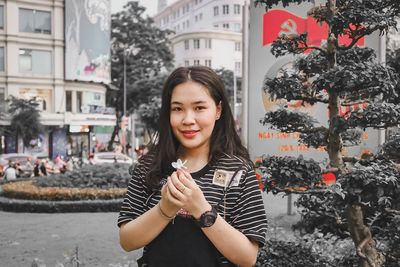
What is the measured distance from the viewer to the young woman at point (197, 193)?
1749mm

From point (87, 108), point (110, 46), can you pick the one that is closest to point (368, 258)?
point (87, 108)

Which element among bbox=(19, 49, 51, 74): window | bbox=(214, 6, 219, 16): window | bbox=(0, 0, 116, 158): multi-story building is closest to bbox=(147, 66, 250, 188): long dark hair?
bbox=(0, 0, 116, 158): multi-story building

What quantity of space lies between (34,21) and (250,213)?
34.4 meters

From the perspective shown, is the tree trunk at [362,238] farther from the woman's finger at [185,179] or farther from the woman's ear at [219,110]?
the woman's finger at [185,179]

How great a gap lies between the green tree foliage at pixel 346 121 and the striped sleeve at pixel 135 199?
1570mm

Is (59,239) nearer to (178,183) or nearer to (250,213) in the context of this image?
(250,213)

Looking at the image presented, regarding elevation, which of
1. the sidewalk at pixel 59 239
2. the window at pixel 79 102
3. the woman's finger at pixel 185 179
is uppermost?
the window at pixel 79 102

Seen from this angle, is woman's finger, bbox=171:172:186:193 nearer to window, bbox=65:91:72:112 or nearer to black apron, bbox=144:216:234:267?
black apron, bbox=144:216:234:267

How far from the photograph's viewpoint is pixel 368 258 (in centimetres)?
370

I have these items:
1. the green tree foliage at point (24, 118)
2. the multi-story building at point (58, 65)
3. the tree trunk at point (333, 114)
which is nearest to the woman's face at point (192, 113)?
the tree trunk at point (333, 114)

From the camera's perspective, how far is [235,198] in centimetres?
186

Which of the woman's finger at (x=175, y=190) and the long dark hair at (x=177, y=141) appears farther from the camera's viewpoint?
the long dark hair at (x=177, y=141)

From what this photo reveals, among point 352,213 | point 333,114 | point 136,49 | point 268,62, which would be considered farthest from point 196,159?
point 136,49

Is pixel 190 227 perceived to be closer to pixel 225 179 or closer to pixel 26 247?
pixel 225 179
